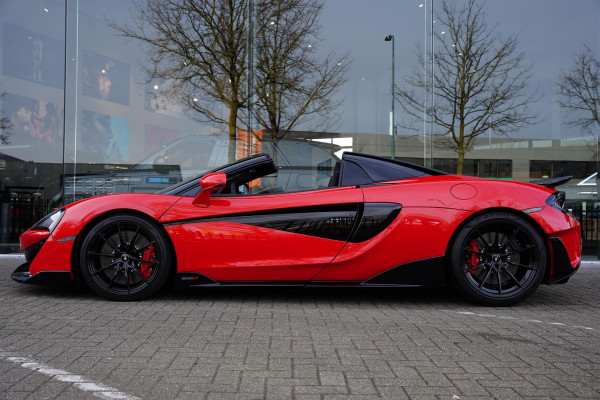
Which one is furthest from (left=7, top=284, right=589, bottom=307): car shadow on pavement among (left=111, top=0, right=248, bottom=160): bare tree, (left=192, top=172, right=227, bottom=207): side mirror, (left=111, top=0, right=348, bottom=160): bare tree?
(left=111, top=0, right=248, bottom=160): bare tree

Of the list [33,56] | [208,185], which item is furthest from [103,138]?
[208,185]

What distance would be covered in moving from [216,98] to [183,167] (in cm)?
135

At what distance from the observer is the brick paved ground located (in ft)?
6.92

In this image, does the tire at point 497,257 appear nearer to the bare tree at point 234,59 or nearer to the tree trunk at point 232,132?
the bare tree at point 234,59

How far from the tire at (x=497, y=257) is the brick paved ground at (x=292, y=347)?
148mm

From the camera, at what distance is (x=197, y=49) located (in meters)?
8.55

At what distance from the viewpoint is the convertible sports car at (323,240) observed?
376 cm

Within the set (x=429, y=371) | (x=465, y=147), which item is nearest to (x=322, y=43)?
(x=465, y=147)

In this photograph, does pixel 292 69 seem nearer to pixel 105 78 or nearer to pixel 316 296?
pixel 105 78

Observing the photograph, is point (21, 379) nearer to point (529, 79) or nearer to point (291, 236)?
point (291, 236)

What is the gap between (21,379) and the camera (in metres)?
2.16

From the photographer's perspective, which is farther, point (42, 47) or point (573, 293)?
point (42, 47)

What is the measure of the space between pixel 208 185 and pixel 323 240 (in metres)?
0.97

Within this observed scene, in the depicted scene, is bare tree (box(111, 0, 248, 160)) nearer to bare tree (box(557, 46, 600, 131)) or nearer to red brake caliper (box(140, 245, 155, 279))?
red brake caliper (box(140, 245, 155, 279))
